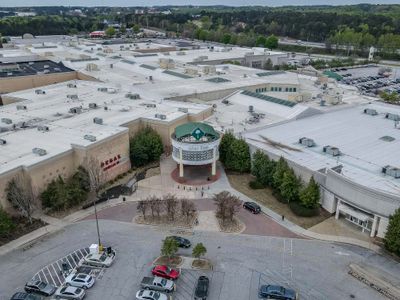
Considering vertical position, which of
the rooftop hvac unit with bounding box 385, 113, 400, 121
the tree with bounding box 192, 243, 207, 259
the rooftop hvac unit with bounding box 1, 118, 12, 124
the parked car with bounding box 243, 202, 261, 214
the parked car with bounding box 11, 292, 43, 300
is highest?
the rooftop hvac unit with bounding box 1, 118, 12, 124

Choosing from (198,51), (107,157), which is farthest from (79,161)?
(198,51)

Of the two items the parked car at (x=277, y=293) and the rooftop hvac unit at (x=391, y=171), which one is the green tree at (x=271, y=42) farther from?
the parked car at (x=277, y=293)

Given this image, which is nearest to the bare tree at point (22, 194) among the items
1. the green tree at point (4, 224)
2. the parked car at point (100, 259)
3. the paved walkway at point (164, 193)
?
the green tree at point (4, 224)

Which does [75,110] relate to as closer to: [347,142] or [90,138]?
[90,138]

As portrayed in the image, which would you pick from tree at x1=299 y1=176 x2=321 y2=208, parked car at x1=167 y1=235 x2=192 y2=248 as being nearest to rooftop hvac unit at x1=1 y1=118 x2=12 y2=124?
parked car at x1=167 y1=235 x2=192 y2=248

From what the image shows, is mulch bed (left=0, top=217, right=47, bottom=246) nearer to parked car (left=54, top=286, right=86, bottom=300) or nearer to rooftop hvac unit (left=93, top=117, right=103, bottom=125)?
parked car (left=54, top=286, right=86, bottom=300)

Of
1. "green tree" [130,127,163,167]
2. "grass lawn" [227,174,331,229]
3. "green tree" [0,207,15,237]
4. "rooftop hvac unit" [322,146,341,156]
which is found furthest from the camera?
"green tree" [130,127,163,167]

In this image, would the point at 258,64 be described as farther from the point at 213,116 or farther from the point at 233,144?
the point at 233,144

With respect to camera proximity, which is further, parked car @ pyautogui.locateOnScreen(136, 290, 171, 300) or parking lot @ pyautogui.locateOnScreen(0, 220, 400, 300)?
parking lot @ pyautogui.locateOnScreen(0, 220, 400, 300)
